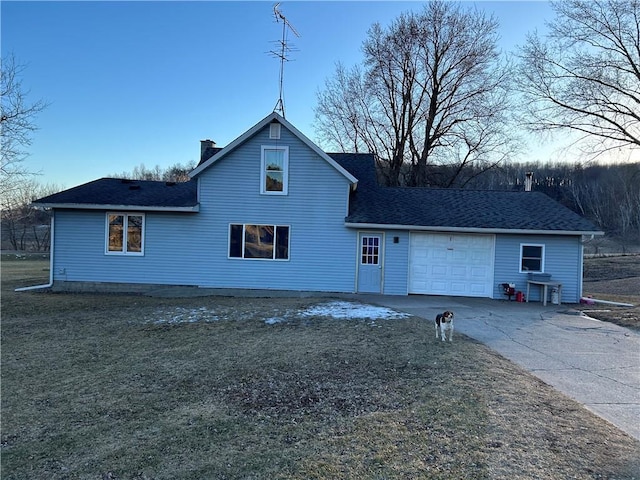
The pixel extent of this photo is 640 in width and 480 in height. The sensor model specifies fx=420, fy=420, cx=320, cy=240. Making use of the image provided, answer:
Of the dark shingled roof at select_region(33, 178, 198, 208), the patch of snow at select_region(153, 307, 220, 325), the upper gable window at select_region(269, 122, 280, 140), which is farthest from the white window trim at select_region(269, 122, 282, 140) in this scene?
the patch of snow at select_region(153, 307, 220, 325)

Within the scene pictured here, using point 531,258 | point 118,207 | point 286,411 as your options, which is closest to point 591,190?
point 531,258

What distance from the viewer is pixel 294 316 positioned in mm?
10508

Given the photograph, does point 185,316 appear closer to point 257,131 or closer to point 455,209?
point 257,131

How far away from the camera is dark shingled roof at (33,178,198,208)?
47.5 ft

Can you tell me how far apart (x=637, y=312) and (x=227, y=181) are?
1345 cm

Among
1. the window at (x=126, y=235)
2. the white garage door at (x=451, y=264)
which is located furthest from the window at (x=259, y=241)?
the white garage door at (x=451, y=264)

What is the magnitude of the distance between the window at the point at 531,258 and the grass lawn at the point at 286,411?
7.82 m

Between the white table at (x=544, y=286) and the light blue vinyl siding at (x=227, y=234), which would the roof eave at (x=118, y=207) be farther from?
the white table at (x=544, y=286)

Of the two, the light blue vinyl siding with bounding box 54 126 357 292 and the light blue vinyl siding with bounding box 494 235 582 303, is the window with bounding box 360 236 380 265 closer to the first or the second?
the light blue vinyl siding with bounding box 54 126 357 292

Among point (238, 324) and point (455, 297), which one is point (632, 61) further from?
point (238, 324)

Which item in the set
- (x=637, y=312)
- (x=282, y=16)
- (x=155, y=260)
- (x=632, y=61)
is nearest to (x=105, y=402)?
(x=155, y=260)

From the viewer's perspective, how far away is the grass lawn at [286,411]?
12.1ft

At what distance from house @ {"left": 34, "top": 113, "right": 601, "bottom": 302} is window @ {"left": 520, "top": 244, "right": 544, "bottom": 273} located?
3 cm

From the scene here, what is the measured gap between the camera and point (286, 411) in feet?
16.0
